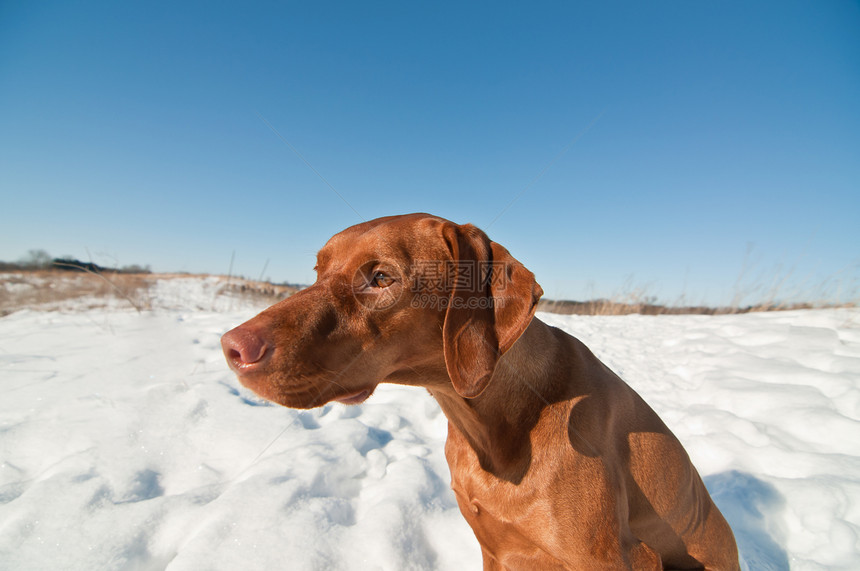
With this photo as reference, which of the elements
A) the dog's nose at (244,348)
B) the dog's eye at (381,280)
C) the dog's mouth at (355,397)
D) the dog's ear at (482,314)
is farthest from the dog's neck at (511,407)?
the dog's nose at (244,348)

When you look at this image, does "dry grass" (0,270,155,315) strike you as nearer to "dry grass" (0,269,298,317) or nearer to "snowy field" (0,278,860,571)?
"dry grass" (0,269,298,317)

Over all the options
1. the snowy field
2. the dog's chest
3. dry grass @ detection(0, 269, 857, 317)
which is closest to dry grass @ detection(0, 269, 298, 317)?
dry grass @ detection(0, 269, 857, 317)

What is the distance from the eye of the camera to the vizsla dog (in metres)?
1.50

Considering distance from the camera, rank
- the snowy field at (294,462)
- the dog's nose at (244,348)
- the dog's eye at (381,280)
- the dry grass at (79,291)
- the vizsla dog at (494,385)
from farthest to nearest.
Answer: the dry grass at (79,291) < the snowy field at (294,462) < the dog's eye at (381,280) < the vizsla dog at (494,385) < the dog's nose at (244,348)

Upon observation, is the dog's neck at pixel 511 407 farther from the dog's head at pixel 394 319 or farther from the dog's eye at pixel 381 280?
the dog's eye at pixel 381 280

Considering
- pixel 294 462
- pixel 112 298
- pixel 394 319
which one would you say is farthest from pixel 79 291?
pixel 394 319

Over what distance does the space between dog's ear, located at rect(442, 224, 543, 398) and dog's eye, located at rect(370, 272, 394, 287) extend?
272 millimetres

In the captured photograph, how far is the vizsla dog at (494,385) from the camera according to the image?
1.50 m

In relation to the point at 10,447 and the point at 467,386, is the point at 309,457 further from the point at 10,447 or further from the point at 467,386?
the point at 10,447

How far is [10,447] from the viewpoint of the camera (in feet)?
8.52

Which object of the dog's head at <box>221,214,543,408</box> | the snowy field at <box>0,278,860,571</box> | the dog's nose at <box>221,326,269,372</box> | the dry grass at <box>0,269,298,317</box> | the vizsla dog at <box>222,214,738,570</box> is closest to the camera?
the dog's nose at <box>221,326,269,372</box>

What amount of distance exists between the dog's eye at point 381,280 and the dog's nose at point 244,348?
1.75 ft

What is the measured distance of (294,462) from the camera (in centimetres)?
267

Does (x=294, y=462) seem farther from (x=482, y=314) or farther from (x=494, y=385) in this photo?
(x=482, y=314)
